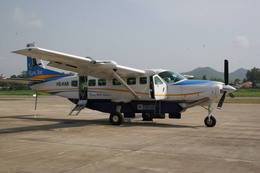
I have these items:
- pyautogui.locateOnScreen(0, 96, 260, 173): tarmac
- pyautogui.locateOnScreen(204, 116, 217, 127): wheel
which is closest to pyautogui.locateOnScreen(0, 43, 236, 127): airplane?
pyautogui.locateOnScreen(204, 116, 217, 127): wheel

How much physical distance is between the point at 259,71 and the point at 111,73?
678 feet

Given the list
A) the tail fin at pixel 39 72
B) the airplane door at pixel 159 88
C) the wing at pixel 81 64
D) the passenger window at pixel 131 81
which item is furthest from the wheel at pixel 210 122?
the tail fin at pixel 39 72

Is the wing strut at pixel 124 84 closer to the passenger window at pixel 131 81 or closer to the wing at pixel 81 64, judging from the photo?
the wing at pixel 81 64

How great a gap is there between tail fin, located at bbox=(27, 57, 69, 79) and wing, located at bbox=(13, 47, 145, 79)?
378 cm

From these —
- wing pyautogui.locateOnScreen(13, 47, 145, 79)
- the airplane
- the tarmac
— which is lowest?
the tarmac

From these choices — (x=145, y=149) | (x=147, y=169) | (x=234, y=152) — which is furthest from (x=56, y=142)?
(x=234, y=152)

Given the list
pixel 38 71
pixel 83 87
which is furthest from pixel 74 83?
pixel 38 71

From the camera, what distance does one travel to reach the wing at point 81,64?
11.8 m

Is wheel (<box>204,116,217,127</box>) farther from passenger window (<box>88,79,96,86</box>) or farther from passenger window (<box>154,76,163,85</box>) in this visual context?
passenger window (<box>88,79,96,86</box>)

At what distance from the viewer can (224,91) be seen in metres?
13.7

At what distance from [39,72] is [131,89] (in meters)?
7.56

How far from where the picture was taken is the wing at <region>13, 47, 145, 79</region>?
1182 centimetres

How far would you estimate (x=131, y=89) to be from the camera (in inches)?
594

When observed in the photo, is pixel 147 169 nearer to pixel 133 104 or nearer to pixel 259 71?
pixel 133 104
